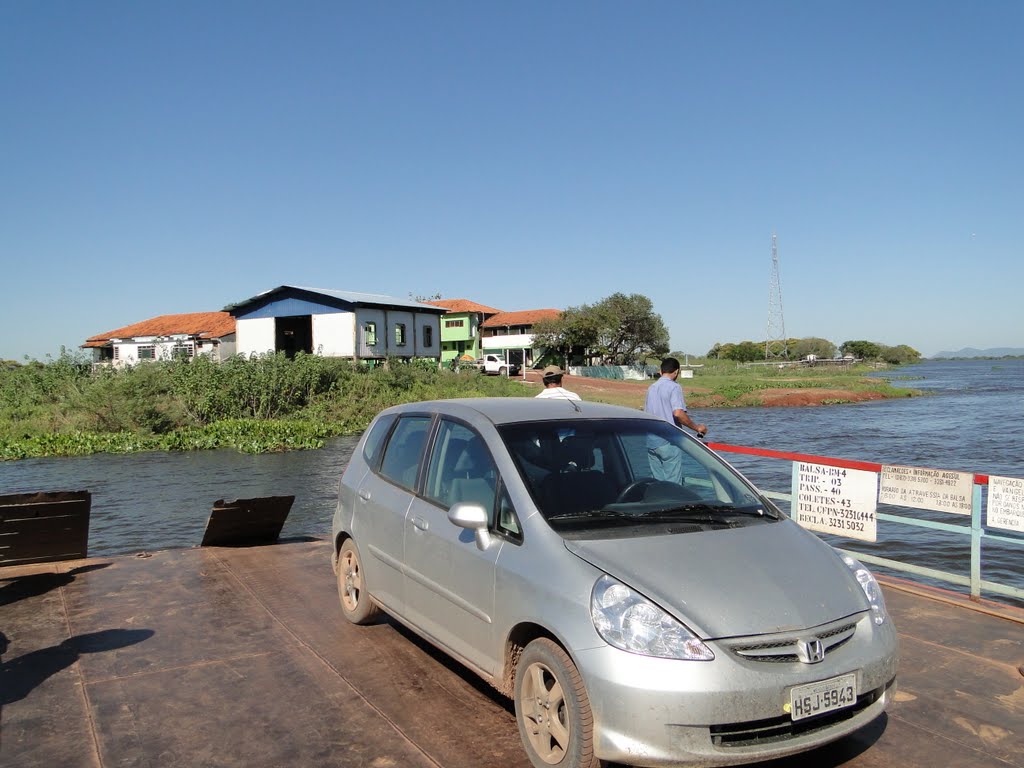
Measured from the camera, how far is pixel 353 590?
19.0ft

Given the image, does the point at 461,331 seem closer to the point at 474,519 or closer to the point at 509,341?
the point at 509,341

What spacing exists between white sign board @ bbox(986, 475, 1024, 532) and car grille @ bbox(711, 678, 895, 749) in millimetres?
2762

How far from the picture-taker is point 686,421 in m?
8.05

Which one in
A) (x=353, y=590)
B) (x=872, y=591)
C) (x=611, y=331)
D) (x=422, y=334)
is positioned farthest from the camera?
(x=611, y=331)

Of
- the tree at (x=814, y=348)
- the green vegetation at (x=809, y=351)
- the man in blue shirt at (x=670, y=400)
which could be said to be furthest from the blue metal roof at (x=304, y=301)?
the tree at (x=814, y=348)

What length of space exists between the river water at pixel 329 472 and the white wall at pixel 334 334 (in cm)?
1341

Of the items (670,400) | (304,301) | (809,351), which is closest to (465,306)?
(304,301)

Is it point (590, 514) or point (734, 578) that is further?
point (590, 514)

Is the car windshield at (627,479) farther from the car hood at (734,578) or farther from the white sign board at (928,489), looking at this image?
the white sign board at (928,489)

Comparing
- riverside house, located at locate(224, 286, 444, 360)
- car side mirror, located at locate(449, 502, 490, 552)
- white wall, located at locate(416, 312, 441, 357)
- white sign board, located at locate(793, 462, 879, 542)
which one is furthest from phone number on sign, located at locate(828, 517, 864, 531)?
white wall, located at locate(416, 312, 441, 357)

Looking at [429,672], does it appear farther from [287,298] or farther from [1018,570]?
A: [287,298]

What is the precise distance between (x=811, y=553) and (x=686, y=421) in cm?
421

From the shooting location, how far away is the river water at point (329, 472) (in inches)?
510

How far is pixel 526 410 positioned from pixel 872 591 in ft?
6.70
